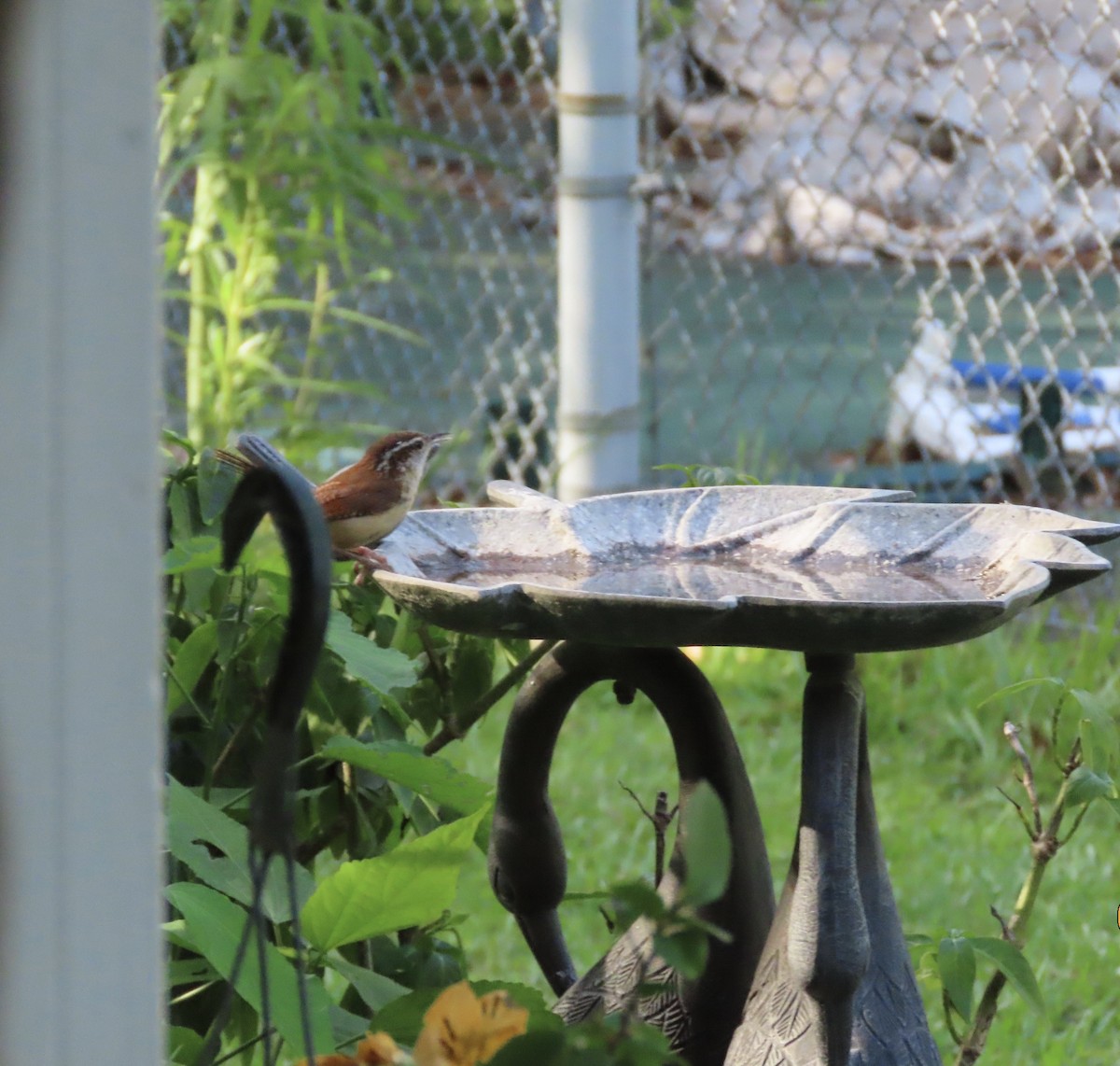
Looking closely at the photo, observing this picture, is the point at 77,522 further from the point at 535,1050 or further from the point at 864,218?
the point at 864,218

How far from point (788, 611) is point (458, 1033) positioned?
1.75ft

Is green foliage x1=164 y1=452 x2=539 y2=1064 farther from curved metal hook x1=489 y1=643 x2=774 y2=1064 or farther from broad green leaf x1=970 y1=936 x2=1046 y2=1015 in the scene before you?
broad green leaf x1=970 y1=936 x2=1046 y2=1015

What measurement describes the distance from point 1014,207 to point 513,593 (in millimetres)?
3239

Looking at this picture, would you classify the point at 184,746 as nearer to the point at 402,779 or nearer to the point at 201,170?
the point at 402,779

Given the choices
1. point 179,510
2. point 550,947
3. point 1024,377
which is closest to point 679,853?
point 550,947

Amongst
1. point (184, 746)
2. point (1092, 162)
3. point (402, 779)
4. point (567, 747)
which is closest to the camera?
point (402, 779)

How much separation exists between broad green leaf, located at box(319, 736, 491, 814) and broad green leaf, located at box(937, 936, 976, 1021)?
0.45 metres

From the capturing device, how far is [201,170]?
410cm

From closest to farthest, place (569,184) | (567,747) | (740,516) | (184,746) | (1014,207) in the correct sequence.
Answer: (184,746) → (740,516) → (569,184) → (567,747) → (1014,207)

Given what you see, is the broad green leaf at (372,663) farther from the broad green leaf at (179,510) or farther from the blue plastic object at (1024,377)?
the blue plastic object at (1024,377)

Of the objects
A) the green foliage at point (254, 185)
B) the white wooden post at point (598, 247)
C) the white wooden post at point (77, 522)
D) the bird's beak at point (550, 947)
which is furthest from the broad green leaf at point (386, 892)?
the green foliage at point (254, 185)

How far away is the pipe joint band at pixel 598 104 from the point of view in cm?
322

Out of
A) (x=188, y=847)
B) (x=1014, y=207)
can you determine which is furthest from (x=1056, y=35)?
(x=188, y=847)

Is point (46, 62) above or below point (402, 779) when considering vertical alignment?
above
